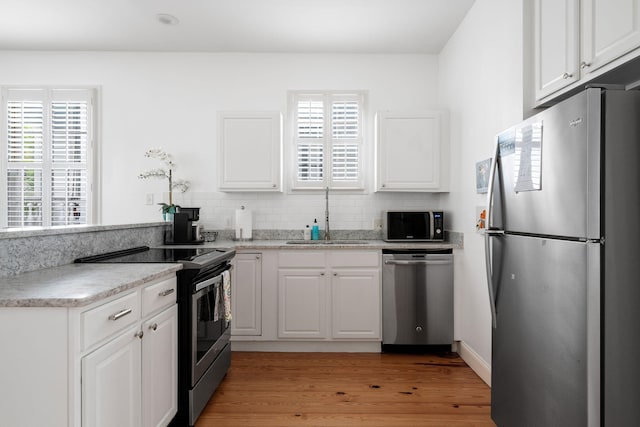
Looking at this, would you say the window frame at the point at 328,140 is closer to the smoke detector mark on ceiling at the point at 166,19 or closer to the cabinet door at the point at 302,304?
the cabinet door at the point at 302,304

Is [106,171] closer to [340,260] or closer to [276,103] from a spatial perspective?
[276,103]

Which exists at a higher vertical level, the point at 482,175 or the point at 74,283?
the point at 482,175

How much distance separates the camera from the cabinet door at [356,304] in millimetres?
3330

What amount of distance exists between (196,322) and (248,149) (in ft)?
6.19

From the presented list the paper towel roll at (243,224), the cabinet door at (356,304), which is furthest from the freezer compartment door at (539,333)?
the paper towel roll at (243,224)

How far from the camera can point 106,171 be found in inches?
157

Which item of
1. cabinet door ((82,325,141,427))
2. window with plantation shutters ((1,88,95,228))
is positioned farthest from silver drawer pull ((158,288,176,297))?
window with plantation shutters ((1,88,95,228))

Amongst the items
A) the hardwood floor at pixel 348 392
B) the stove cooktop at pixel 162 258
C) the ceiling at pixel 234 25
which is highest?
the ceiling at pixel 234 25

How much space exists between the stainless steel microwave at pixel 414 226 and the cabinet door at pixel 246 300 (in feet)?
4.21

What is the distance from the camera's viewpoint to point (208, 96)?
3969 millimetres

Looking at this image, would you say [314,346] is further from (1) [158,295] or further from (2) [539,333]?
(2) [539,333]

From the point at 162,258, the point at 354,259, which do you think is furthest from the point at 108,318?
the point at 354,259

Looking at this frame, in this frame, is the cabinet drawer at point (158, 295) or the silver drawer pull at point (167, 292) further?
the silver drawer pull at point (167, 292)

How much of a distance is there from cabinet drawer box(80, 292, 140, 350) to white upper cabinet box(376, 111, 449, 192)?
2525 millimetres
